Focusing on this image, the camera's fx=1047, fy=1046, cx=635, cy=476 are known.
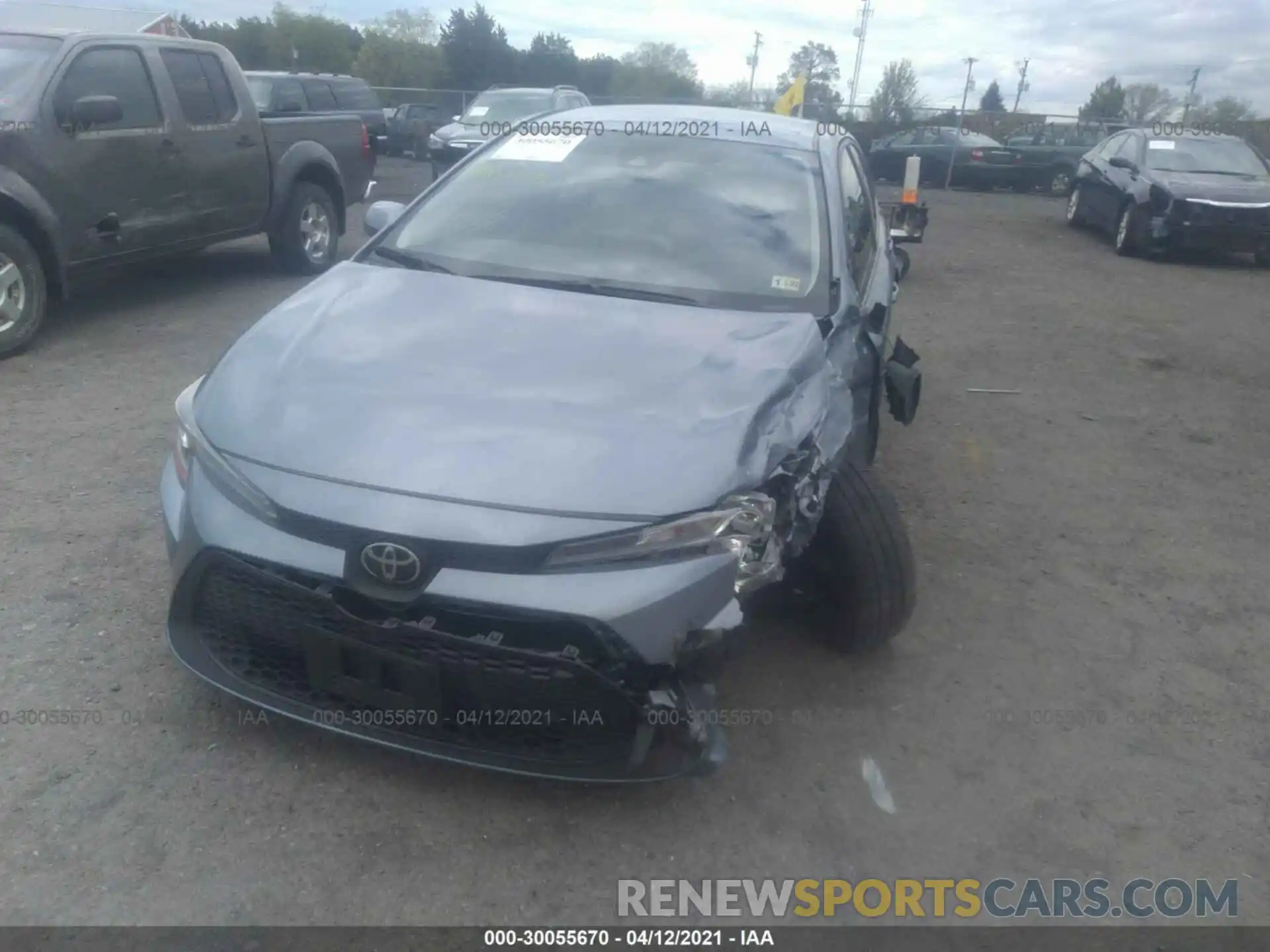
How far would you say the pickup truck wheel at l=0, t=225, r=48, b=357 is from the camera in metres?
5.97

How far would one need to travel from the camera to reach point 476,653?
7.97 feet

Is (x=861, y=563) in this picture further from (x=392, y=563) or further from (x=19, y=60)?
(x=19, y=60)

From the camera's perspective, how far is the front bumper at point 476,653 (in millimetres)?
2402

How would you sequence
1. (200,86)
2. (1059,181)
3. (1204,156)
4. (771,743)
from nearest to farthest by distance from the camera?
(771,743) < (200,86) < (1204,156) < (1059,181)

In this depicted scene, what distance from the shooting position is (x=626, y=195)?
4.04 meters

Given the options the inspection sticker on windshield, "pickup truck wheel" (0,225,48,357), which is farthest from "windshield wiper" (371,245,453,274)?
"pickup truck wheel" (0,225,48,357)

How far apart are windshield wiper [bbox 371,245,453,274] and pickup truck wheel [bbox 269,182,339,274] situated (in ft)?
16.5

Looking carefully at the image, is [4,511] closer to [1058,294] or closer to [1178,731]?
[1178,731]

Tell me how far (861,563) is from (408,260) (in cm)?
195

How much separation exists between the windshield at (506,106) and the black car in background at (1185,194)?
8010 mm

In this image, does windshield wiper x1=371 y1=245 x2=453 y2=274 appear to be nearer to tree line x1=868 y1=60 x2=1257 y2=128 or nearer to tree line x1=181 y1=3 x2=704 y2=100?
tree line x1=868 y1=60 x2=1257 y2=128

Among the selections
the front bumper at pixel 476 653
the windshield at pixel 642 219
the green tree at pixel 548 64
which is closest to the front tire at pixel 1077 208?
the windshield at pixel 642 219

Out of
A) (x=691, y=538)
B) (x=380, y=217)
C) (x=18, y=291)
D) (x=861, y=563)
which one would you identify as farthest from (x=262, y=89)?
(x=691, y=538)

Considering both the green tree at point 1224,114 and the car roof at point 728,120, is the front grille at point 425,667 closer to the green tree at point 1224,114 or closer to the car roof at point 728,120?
the car roof at point 728,120
